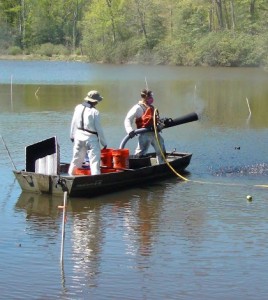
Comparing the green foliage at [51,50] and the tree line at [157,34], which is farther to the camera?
the green foliage at [51,50]

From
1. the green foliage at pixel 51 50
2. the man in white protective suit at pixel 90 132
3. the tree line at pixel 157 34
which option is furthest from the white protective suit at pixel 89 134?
the green foliage at pixel 51 50

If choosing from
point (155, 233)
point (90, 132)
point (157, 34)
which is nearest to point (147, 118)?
point (90, 132)

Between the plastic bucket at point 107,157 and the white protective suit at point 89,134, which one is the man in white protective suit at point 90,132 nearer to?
the white protective suit at point 89,134

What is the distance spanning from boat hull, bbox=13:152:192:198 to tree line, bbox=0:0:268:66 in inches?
2385

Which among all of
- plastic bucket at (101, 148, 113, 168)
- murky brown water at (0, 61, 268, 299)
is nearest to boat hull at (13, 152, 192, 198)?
murky brown water at (0, 61, 268, 299)

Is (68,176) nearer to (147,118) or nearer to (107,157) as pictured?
(107,157)

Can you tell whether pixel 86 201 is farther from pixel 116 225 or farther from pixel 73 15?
pixel 73 15

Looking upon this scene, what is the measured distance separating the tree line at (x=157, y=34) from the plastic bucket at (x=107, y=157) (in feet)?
200

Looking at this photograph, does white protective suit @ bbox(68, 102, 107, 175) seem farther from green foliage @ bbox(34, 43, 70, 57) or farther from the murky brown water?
green foliage @ bbox(34, 43, 70, 57)

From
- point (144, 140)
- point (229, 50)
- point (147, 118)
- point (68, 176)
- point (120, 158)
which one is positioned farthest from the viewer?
point (229, 50)

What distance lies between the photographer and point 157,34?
90750 mm

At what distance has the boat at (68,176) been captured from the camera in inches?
573

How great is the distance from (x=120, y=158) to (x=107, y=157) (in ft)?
0.87

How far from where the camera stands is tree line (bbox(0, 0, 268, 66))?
80250 mm
